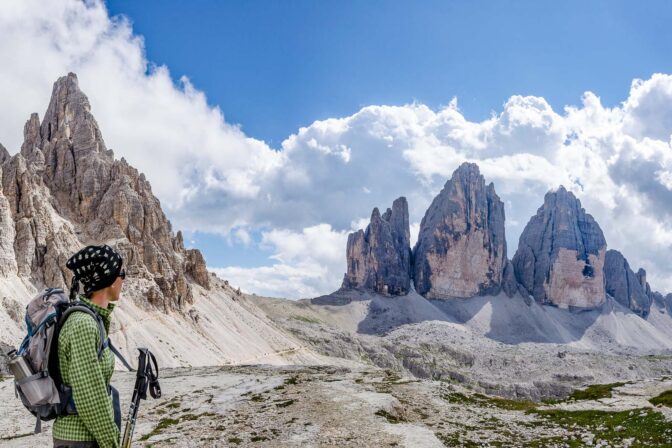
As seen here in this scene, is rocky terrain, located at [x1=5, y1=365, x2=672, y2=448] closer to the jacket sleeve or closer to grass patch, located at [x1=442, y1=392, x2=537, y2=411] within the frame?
grass patch, located at [x1=442, y1=392, x2=537, y2=411]

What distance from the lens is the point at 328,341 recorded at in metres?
166

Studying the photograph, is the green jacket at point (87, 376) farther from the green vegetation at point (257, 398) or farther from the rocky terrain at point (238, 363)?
the green vegetation at point (257, 398)

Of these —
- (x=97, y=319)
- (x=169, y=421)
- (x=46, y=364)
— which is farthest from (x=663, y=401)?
(x=46, y=364)

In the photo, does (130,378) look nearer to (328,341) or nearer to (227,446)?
(227,446)

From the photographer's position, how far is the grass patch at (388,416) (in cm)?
3042

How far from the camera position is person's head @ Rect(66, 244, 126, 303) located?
670 centimetres

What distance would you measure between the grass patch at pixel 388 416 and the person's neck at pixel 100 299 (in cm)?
2607

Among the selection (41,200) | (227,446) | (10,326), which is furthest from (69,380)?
(41,200)

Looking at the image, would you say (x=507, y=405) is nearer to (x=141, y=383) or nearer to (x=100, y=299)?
(x=141, y=383)

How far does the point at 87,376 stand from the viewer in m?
6.09

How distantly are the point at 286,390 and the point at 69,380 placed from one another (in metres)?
36.2

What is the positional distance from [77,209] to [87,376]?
12839 cm

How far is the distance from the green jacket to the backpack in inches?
4.7

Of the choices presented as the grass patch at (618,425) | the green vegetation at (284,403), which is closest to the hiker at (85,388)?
the grass patch at (618,425)
